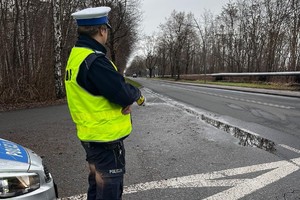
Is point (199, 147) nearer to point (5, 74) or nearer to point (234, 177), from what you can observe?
point (234, 177)

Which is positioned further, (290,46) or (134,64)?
(134,64)

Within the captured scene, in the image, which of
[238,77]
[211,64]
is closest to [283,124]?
[238,77]

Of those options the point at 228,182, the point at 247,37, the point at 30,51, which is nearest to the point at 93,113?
the point at 228,182

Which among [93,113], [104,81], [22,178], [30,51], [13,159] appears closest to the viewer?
[104,81]

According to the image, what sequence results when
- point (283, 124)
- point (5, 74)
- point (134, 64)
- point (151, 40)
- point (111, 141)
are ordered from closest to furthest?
point (111, 141)
point (283, 124)
point (5, 74)
point (151, 40)
point (134, 64)

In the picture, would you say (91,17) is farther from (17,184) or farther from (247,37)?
(247,37)

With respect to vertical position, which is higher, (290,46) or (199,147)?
(290,46)

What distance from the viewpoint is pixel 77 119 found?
104 inches

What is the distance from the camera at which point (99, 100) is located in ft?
8.16

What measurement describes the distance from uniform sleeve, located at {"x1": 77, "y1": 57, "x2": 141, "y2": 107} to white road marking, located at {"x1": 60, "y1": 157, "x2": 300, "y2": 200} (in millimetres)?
2069

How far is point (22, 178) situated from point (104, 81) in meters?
1.14

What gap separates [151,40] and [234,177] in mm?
89793

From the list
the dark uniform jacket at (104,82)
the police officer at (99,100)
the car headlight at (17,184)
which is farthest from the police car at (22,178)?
the dark uniform jacket at (104,82)

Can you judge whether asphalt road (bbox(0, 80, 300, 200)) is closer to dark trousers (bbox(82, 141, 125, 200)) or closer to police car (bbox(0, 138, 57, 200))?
police car (bbox(0, 138, 57, 200))
